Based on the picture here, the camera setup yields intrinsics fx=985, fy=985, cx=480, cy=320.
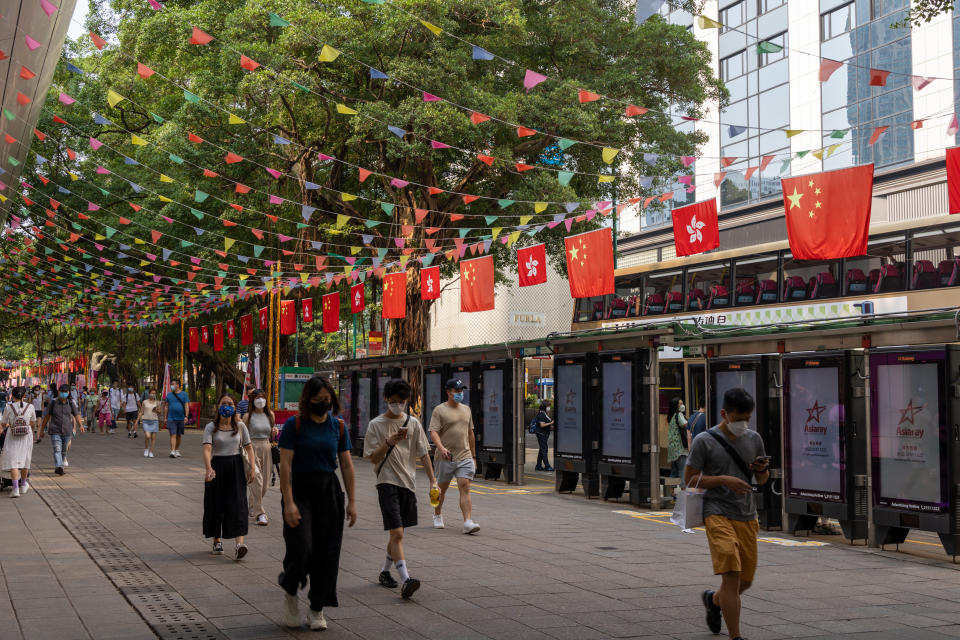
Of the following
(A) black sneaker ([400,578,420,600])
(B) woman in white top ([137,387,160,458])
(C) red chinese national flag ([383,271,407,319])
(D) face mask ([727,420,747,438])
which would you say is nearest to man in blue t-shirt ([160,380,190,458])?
(B) woman in white top ([137,387,160,458])

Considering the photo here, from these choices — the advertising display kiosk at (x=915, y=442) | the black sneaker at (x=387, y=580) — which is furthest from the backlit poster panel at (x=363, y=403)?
the black sneaker at (x=387, y=580)

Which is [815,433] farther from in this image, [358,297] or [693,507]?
[358,297]

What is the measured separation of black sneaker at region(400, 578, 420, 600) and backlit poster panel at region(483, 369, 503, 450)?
10.5 m

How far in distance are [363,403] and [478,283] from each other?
5.16m

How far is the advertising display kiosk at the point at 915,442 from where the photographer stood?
31.5 ft

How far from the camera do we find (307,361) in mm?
60188

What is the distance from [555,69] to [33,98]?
43.2 ft

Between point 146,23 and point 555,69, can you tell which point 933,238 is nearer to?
point 555,69

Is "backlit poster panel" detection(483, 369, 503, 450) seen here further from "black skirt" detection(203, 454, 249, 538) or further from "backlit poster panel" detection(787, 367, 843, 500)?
"black skirt" detection(203, 454, 249, 538)

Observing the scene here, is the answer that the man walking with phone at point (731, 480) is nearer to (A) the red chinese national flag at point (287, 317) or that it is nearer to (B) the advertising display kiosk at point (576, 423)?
(B) the advertising display kiosk at point (576, 423)

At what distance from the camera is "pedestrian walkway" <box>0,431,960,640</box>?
248 inches

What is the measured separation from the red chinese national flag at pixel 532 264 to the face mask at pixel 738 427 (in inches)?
504

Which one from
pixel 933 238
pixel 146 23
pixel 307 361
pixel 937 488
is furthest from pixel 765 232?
pixel 307 361

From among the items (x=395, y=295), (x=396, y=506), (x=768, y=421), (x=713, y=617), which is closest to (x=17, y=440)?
(x=396, y=506)
